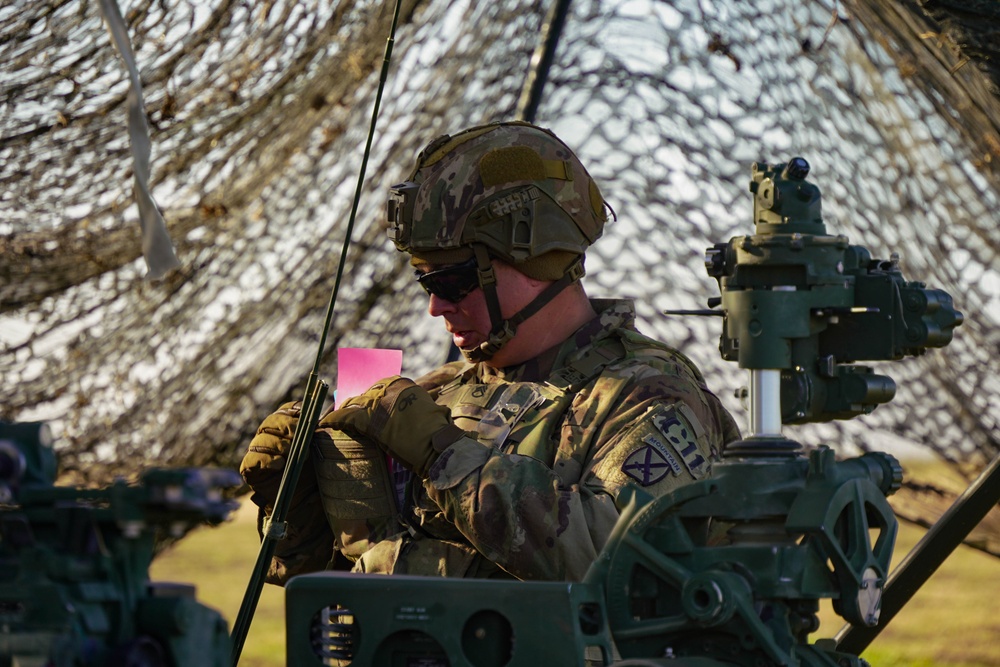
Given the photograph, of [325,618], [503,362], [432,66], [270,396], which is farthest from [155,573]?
[325,618]

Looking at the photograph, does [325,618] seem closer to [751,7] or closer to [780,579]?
[780,579]

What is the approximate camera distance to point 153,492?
198cm

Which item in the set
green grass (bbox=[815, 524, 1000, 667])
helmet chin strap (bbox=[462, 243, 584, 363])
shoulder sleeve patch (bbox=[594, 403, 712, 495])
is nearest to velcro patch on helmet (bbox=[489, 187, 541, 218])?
helmet chin strap (bbox=[462, 243, 584, 363])

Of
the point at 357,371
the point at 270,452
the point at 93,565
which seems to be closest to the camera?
the point at 93,565

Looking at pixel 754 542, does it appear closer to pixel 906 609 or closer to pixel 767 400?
pixel 767 400

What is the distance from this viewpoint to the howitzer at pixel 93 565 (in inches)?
77.8

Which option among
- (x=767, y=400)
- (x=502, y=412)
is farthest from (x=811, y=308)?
(x=502, y=412)

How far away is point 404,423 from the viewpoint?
3412mm

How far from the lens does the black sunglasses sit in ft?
12.6

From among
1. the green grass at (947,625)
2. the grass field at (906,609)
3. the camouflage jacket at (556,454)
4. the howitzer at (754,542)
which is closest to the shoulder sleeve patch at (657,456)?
the camouflage jacket at (556,454)

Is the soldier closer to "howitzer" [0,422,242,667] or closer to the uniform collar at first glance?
the uniform collar

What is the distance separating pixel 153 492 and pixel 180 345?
3721 millimetres

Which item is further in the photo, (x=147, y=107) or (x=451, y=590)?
(x=147, y=107)

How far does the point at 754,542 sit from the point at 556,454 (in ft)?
3.89
